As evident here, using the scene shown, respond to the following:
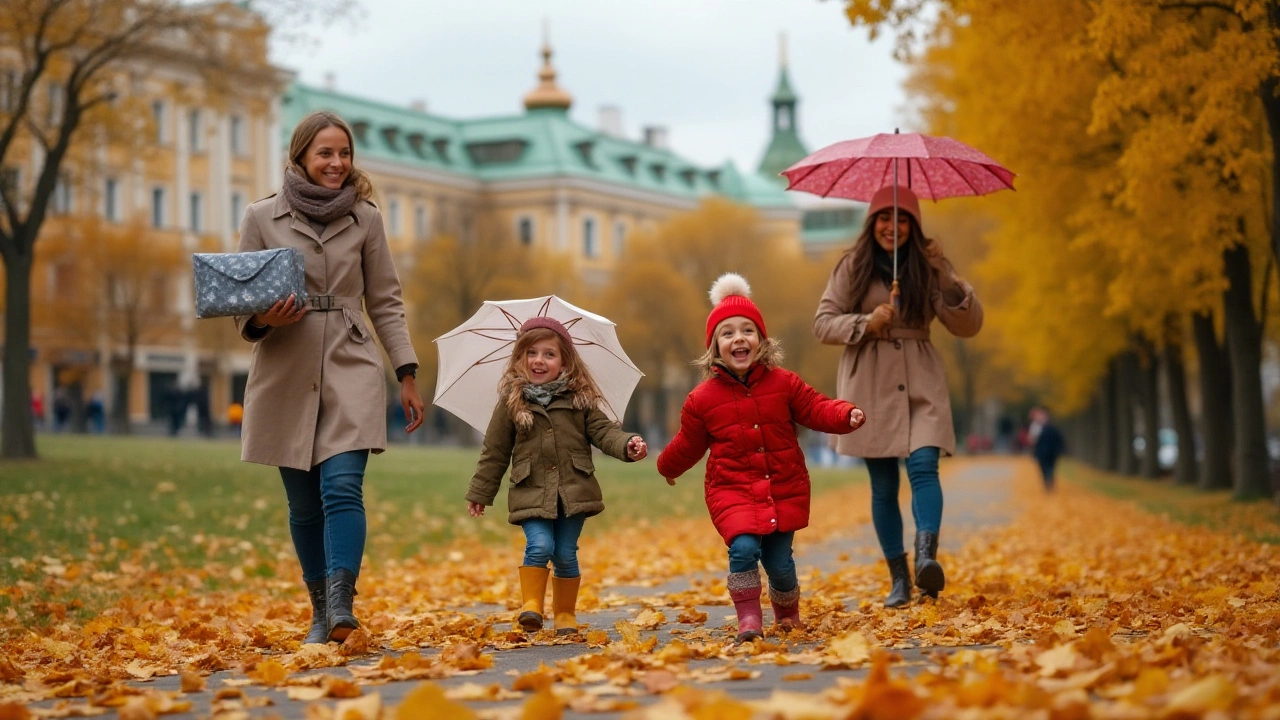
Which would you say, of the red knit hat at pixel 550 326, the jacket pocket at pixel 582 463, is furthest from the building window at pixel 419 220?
the jacket pocket at pixel 582 463

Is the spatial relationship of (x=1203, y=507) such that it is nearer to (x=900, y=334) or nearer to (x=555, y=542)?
(x=900, y=334)

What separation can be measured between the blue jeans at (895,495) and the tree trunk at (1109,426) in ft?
119

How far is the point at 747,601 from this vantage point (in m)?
7.46

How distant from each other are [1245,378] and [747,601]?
54.3 feet

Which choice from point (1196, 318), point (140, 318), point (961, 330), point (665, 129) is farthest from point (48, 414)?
point (665, 129)

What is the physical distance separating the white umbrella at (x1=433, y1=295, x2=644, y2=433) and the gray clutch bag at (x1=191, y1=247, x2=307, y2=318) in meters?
1.32

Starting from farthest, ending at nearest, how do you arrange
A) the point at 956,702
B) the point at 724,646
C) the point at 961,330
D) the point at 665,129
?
the point at 665,129, the point at 961,330, the point at 724,646, the point at 956,702

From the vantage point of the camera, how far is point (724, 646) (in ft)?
23.7

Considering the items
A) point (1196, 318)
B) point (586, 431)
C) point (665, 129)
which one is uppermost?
point (665, 129)

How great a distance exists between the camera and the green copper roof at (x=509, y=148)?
9969 cm

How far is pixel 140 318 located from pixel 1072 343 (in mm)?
36988

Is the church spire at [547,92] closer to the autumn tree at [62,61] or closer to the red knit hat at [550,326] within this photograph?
the autumn tree at [62,61]

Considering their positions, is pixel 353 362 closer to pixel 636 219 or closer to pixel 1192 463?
pixel 1192 463

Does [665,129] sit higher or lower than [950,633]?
higher
